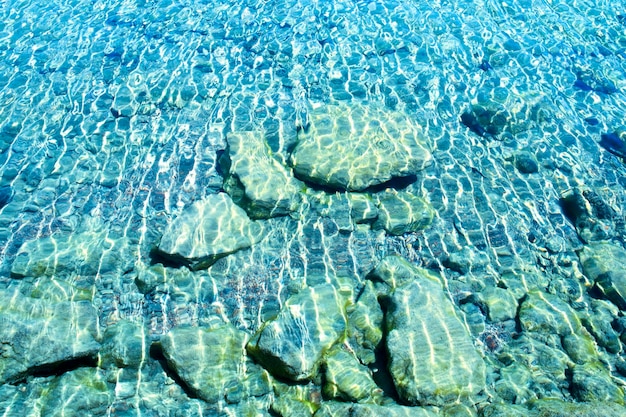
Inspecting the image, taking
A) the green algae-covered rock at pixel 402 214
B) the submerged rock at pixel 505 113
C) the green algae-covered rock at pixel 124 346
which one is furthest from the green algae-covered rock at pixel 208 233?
the submerged rock at pixel 505 113

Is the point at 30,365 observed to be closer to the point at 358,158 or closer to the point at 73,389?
the point at 73,389

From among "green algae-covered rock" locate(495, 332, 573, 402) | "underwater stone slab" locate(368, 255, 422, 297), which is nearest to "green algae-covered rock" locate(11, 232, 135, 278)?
"underwater stone slab" locate(368, 255, 422, 297)

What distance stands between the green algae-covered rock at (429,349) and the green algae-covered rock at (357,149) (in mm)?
1940

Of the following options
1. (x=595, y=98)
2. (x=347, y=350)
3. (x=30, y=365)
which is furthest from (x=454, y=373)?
(x=595, y=98)

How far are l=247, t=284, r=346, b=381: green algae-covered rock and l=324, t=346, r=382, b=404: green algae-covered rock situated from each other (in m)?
0.16

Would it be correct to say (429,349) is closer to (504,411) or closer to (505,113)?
(504,411)

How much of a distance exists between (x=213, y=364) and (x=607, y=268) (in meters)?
5.28

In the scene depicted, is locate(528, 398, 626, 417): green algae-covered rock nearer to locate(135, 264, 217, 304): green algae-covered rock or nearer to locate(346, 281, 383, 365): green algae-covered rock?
locate(346, 281, 383, 365): green algae-covered rock

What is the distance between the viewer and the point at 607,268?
6000 millimetres

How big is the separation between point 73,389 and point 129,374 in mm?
548

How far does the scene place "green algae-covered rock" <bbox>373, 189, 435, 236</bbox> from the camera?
645 cm

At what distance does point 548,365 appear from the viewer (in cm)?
508

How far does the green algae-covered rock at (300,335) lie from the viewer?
478 centimetres

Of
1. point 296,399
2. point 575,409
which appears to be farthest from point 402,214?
point 575,409
